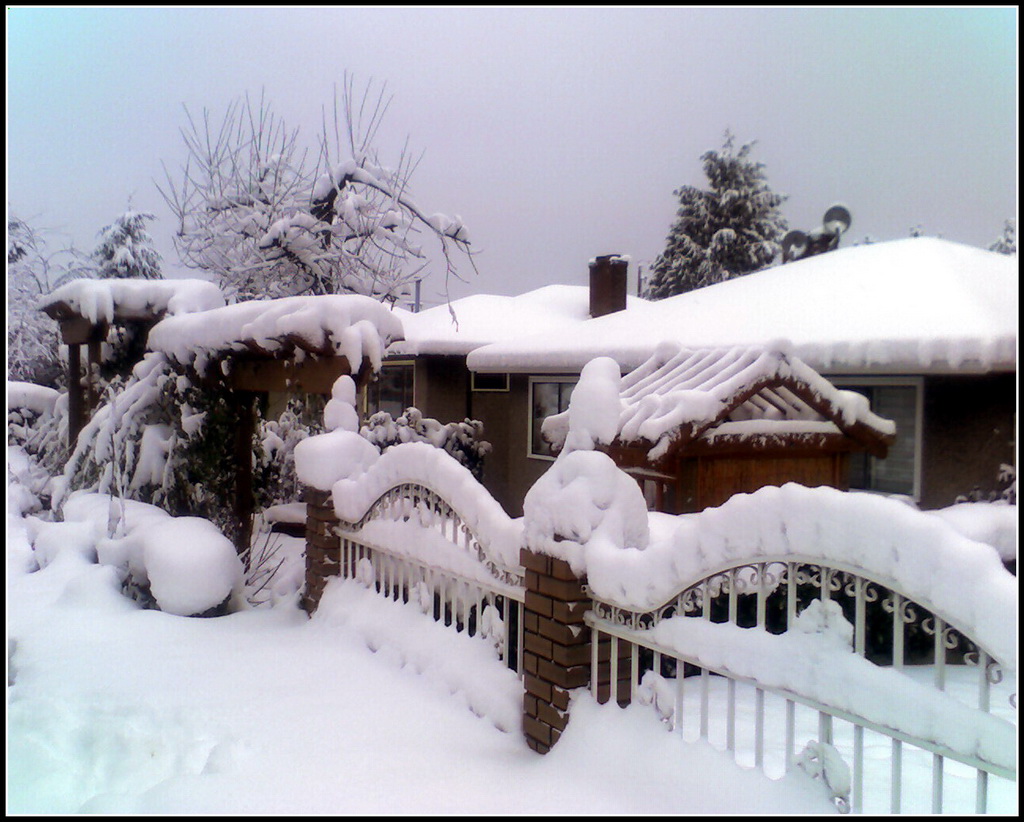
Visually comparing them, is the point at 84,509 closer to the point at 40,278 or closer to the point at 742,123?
the point at 40,278

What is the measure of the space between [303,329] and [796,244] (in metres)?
12.5

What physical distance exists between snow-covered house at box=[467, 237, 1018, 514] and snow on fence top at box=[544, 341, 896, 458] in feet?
1.09

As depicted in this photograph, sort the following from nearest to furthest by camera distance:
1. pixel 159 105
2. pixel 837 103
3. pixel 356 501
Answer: pixel 837 103 → pixel 356 501 → pixel 159 105

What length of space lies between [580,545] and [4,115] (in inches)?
140

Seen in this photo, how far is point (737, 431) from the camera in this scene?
6.34m

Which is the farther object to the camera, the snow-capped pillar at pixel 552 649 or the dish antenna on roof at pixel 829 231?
the dish antenna on roof at pixel 829 231

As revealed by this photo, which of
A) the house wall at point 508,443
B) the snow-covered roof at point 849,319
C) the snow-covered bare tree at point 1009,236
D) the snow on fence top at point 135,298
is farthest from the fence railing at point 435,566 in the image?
the house wall at point 508,443

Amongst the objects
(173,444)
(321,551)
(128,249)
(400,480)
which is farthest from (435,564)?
(128,249)

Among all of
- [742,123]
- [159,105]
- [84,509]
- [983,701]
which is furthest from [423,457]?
[742,123]

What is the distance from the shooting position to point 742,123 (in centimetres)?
2436

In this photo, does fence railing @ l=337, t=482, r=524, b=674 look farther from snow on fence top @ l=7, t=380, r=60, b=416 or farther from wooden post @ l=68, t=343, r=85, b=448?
snow on fence top @ l=7, t=380, r=60, b=416

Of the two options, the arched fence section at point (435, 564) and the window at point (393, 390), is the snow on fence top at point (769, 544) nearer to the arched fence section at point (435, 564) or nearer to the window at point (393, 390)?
the arched fence section at point (435, 564)

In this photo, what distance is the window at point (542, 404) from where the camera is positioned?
1245cm

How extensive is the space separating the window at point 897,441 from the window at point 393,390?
351 inches
